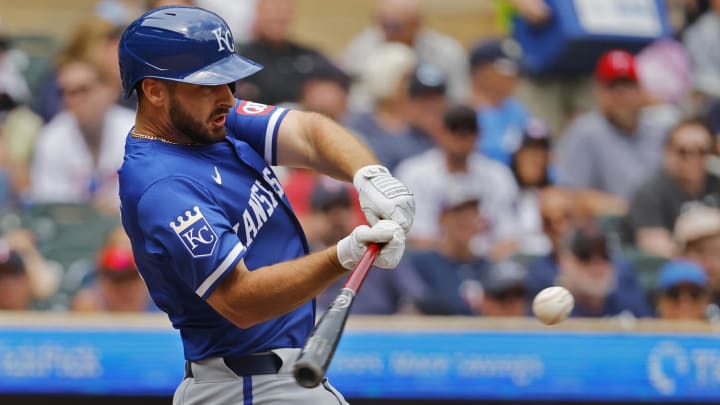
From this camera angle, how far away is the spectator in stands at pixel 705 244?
6.36m

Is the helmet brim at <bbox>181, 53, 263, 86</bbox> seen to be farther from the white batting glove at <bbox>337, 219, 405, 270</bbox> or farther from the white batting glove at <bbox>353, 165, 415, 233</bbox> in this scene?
the white batting glove at <bbox>337, 219, 405, 270</bbox>

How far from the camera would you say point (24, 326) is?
5.37 m

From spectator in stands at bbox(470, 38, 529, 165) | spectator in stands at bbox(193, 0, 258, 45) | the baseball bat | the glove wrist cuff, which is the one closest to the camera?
the baseball bat

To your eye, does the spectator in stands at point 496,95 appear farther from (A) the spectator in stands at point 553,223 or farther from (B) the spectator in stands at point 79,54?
(B) the spectator in stands at point 79,54

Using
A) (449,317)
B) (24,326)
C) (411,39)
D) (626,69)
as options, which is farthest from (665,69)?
(24,326)

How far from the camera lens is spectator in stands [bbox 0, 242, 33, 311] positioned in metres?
5.83

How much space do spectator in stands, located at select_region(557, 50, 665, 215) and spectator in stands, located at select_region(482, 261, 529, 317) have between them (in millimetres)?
1321

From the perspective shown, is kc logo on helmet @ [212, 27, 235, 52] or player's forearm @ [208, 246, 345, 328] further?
kc logo on helmet @ [212, 27, 235, 52]

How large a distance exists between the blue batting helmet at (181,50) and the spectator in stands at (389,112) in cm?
370

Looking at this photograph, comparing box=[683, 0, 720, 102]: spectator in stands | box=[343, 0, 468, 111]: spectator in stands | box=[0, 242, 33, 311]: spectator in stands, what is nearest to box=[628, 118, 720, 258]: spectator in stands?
box=[683, 0, 720, 102]: spectator in stands

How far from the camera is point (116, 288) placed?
232 inches

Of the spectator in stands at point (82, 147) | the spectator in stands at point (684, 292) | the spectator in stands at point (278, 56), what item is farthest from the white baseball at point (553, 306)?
the spectator in stands at point (278, 56)

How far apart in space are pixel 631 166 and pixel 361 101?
1.78 meters

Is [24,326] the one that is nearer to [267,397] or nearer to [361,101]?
[267,397]
